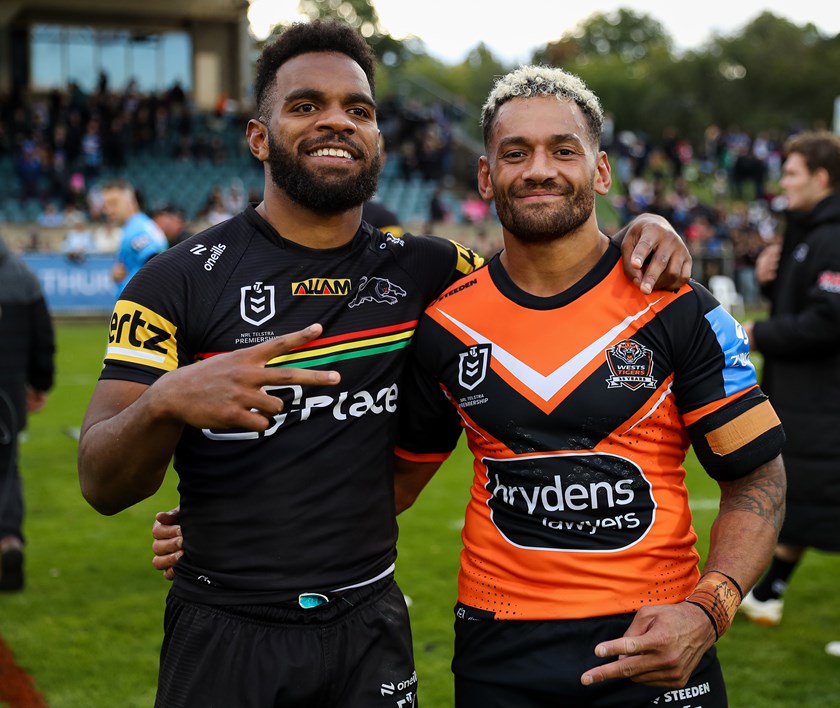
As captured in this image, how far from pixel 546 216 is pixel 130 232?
6660mm

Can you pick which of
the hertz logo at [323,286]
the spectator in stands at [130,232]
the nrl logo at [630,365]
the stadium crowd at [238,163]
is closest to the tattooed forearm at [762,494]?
the nrl logo at [630,365]

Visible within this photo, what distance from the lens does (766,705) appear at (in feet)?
15.7

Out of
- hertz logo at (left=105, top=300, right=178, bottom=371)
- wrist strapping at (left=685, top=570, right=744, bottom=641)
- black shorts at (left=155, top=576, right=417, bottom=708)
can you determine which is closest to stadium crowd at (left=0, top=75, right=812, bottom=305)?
hertz logo at (left=105, top=300, right=178, bottom=371)

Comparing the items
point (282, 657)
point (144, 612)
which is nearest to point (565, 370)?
point (282, 657)

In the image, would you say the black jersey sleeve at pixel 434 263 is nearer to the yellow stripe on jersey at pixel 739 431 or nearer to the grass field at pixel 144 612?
the yellow stripe on jersey at pixel 739 431

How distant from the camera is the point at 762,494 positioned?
2705mm

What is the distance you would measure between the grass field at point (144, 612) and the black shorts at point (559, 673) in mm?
2273

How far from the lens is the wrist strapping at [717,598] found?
8.12 ft

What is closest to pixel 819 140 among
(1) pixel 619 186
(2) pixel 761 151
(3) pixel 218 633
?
(3) pixel 218 633

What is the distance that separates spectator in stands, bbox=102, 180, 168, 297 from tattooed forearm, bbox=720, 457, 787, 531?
20.5 ft

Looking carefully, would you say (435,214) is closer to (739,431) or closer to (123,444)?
(739,431)

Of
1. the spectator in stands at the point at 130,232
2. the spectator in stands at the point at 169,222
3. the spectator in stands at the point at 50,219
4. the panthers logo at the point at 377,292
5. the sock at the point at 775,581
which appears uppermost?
the panthers logo at the point at 377,292

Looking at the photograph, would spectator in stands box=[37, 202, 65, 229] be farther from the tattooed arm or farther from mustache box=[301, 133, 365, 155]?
the tattooed arm

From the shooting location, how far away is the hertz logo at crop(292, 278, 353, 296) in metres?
2.76
